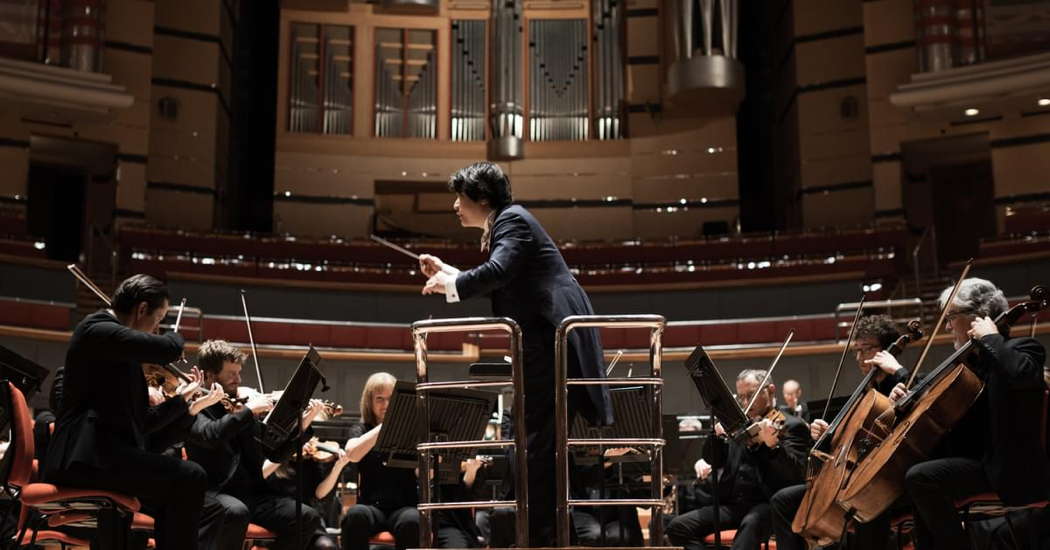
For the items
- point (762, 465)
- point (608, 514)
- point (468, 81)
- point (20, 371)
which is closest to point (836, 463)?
point (762, 465)

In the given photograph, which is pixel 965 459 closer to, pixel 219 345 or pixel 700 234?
pixel 219 345

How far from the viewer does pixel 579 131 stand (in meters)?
11.1

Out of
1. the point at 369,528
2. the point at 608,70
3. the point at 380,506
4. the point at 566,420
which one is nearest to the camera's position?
the point at 566,420

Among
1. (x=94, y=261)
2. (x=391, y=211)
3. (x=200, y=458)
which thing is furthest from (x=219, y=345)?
(x=391, y=211)

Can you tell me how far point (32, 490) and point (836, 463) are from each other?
2423 millimetres

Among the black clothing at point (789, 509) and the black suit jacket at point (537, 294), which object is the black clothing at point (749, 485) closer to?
the black clothing at point (789, 509)

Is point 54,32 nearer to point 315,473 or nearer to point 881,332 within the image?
point 315,473

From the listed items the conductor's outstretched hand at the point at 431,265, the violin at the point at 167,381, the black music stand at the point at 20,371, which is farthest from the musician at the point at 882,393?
the black music stand at the point at 20,371

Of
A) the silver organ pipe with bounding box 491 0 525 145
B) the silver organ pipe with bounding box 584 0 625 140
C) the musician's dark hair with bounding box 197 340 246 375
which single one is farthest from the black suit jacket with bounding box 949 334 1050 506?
the silver organ pipe with bounding box 584 0 625 140

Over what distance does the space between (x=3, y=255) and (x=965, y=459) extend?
743 centimetres

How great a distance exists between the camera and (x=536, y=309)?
307 cm

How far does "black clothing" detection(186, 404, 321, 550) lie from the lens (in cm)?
405

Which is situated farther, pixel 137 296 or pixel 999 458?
pixel 137 296

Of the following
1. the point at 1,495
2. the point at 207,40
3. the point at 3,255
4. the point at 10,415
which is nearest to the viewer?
the point at 10,415
